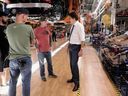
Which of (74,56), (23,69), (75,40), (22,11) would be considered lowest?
(74,56)

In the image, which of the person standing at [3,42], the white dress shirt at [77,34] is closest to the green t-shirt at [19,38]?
the person standing at [3,42]

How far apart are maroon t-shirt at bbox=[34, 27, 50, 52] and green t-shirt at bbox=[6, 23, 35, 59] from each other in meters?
2.94

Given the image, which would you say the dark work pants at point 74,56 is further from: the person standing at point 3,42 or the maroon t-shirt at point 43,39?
the person standing at point 3,42

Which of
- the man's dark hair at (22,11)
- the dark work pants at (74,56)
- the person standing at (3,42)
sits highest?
the man's dark hair at (22,11)

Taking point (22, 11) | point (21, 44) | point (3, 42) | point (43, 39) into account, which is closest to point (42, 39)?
point (43, 39)

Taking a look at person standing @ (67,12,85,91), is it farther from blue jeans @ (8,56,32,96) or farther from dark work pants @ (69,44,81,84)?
blue jeans @ (8,56,32,96)

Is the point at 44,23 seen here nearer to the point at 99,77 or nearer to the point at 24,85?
the point at 99,77

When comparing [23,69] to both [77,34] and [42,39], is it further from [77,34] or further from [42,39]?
[42,39]

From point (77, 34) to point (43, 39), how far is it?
1417mm

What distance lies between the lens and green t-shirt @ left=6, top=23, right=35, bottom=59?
516cm

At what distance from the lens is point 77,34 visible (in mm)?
7152

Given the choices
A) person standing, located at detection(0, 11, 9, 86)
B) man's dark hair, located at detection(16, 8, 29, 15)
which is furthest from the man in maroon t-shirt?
man's dark hair, located at detection(16, 8, 29, 15)

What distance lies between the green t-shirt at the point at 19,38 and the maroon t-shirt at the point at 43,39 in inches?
116

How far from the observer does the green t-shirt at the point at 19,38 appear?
5160 millimetres
